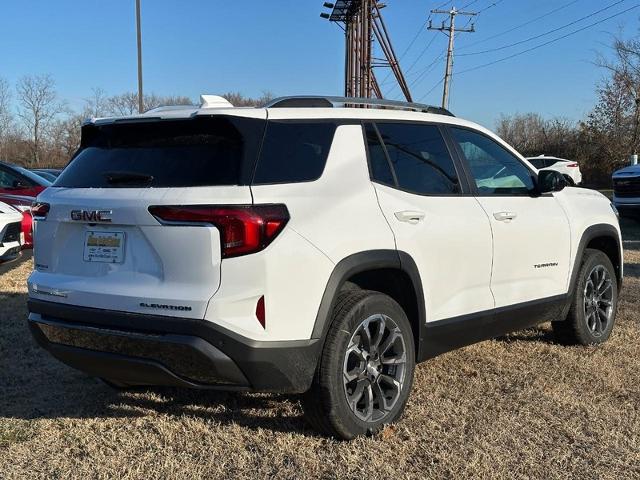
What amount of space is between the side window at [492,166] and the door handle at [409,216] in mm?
811

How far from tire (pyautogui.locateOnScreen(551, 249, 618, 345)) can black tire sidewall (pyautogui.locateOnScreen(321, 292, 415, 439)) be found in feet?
6.84

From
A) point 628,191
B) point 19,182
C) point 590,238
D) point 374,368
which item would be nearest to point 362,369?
point 374,368

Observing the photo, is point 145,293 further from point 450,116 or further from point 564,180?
point 564,180

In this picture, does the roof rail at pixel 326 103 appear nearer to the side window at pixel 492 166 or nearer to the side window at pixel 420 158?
the side window at pixel 420 158

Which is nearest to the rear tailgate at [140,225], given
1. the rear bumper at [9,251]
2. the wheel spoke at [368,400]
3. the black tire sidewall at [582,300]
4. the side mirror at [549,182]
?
the wheel spoke at [368,400]

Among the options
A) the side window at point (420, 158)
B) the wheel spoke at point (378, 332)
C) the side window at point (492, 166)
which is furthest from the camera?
the side window at point (492, 166)

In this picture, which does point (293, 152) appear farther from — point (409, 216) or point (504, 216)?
point (504, 216)

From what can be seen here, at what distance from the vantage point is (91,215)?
3.21m

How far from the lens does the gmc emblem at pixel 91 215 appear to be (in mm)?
3154

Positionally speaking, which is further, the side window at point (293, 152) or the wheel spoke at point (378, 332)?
the wheel spoke at point (378, 332)

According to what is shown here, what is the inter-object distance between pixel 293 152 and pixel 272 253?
0.60 m

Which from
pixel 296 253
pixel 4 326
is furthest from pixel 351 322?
pixel 4 326

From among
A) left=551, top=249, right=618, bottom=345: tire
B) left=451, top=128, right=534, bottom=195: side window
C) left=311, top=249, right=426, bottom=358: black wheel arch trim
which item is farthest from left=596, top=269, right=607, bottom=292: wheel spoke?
left=311, top=249, right=426, bottom=358: black wheel arch trim

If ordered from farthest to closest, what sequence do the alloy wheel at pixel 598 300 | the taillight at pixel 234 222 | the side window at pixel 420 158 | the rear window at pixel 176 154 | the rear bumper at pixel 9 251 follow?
the rear bumper at pixel 9 251
the alloy wheel at pixel 598 300
the side window at pixel 420 158
the rear window at pixel 176 154
the taillight at pixel 234 222
